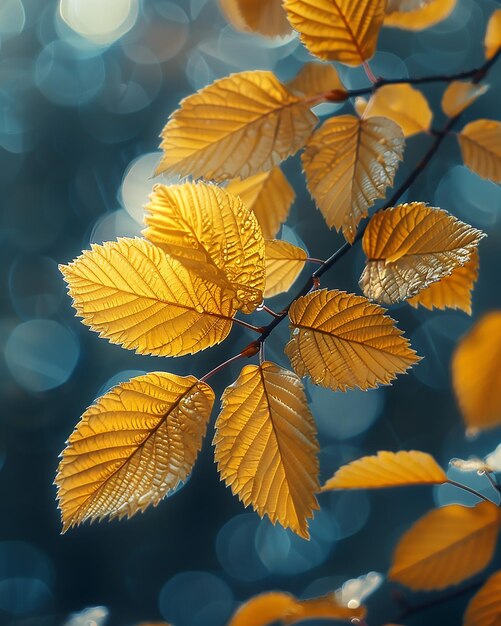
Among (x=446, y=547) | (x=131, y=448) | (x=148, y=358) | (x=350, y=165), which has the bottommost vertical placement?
(x=148, y=358)

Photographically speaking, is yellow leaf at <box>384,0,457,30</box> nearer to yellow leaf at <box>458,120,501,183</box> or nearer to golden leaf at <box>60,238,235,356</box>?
yellow leaf at <box>458,120,501,183</box>

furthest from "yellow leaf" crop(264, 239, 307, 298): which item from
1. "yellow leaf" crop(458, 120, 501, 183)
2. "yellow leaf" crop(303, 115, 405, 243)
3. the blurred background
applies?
the blurred background

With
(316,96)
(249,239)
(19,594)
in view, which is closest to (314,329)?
(249,239)

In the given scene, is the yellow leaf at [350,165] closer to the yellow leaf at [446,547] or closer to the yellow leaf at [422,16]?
the yellow leaf at [422,16]

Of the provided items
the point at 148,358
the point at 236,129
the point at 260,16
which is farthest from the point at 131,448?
the point at 148,358

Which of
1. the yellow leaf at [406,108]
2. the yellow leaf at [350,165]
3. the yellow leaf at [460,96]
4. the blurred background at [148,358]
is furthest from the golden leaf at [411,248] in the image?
the blurred background at [148,358]

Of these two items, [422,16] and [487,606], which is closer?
[487,606]

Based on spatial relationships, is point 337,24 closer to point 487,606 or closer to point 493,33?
point 493,33
